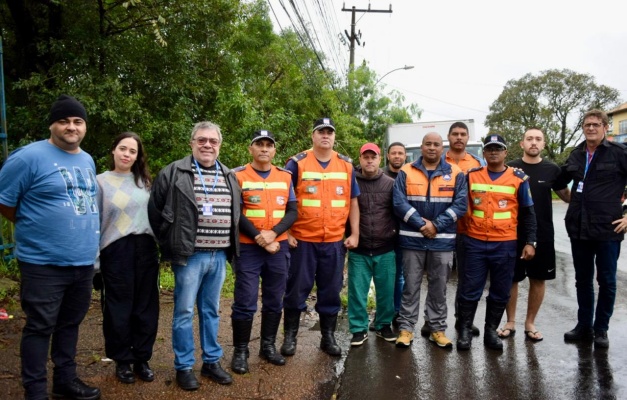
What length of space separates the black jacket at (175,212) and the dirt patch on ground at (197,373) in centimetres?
97

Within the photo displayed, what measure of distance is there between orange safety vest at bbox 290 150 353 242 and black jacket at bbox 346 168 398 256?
1.03 ft

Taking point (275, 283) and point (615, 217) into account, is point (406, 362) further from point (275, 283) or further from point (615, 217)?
point (615, 217)

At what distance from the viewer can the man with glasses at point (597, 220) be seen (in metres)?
4.94

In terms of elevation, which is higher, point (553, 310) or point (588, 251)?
point (588, 251)

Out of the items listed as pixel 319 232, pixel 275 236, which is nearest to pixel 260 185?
pixel 275 236

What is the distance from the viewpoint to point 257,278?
4348 mm

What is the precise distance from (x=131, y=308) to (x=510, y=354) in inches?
134

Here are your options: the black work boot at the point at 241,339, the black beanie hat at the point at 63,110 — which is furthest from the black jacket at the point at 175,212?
the black work boot at the point at 241,339

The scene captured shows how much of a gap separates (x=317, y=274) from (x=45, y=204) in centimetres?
242

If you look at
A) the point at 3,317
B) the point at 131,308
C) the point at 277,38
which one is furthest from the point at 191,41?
the point at 277,38

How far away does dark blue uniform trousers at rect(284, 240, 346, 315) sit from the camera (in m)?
4.69

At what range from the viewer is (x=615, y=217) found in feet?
16.2

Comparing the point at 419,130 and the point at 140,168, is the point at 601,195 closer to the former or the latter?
the point at 140,168

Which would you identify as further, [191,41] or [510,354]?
[191,41]
